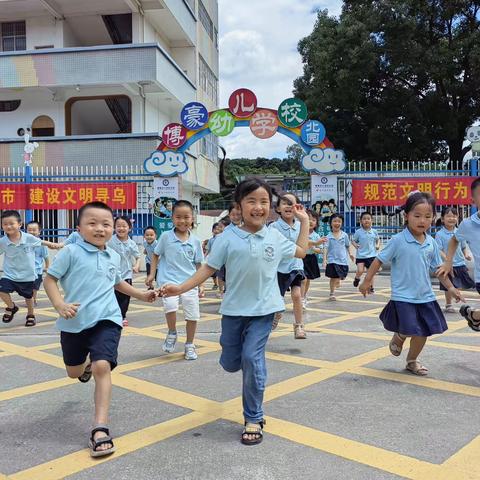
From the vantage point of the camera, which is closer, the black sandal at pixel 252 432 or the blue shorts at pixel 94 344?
the black sandal at pixel 252 432

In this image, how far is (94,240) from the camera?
3447 millimetres

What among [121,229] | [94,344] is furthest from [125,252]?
[94,344]

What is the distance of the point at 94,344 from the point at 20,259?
4283 mm

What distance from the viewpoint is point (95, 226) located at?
343 cm

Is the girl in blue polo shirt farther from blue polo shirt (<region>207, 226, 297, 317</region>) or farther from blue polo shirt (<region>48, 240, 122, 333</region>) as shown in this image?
blue polo shirt (<region>48, 240, 122, 333</region>)

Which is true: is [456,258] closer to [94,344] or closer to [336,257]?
[336,257]

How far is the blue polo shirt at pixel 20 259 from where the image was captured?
6.98 m

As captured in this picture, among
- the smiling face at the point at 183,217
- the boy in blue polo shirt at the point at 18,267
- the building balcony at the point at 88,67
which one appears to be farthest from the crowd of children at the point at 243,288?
the building balcony at the point at 88,67

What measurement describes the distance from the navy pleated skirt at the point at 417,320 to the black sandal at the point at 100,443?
247 cm

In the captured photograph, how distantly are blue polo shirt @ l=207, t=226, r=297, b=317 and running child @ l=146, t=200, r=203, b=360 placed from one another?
185cm

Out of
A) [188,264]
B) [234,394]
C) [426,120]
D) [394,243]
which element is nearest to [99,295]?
[234,394]

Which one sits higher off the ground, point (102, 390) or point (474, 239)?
point (474, 239)

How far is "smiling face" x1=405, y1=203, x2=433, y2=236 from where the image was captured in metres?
4.39

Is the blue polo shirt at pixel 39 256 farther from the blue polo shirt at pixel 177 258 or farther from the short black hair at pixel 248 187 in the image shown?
the short black hair at pixel 248 187
